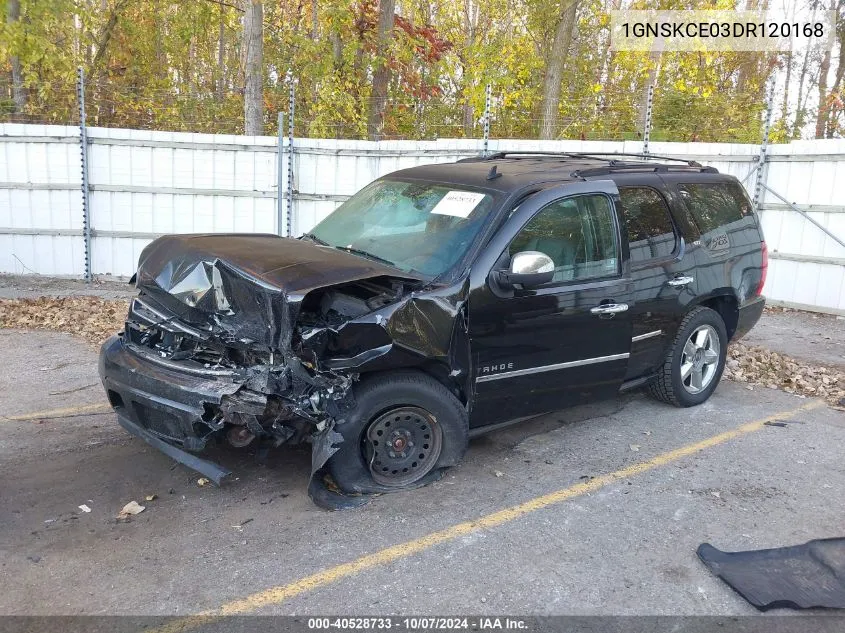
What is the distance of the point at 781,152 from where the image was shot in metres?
10.2

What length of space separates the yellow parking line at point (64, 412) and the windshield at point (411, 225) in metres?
2.13

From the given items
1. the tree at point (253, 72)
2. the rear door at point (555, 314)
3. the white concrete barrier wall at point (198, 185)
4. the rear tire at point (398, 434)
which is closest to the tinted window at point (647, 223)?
the rear door at point (555, 314)

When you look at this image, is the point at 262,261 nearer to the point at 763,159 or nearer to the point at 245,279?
the point at 245,279

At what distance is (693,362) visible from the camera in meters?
5.95

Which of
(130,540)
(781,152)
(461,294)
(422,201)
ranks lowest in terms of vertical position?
(130,540)

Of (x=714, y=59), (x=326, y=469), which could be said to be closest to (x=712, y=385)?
(x=326, y=469)

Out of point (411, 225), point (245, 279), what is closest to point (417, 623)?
point (245, 279)

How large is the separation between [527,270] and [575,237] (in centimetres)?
70

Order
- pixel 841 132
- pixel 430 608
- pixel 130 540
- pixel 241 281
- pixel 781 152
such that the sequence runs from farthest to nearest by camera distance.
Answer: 1. pixel 841 132
2. pixel 781 152
3. pixel 241 281
4. pixel 130 540
5. pixel 430 608

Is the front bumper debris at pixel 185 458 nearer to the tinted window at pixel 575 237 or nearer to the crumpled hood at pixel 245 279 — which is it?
the crumpled hood at pixel 245 279

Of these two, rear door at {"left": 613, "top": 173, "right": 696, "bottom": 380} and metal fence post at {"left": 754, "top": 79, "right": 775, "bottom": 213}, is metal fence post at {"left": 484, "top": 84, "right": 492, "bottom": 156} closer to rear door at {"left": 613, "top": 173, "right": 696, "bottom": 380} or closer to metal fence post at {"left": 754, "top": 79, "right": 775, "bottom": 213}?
metal fence post at {"left": 754, "top": 79, "right": 775, "bottom": 213}

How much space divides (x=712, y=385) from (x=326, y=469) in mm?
3698

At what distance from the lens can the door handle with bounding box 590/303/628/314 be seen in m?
4.83

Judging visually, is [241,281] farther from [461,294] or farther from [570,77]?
[570,77]
